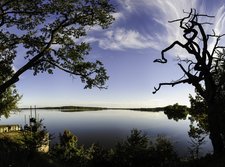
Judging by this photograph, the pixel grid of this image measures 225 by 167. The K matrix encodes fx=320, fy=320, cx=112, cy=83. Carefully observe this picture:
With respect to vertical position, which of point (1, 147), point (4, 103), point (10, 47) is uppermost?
point (10, 47)

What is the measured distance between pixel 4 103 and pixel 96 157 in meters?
35.8

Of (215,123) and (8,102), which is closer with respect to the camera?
(215,123)

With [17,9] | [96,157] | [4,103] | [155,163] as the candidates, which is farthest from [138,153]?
[4,103]

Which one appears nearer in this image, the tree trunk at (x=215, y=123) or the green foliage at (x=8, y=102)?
the tree trunk at (x=215, y=123)

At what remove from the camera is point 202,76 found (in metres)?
19.5

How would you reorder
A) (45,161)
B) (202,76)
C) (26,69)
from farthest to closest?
1. (45,161)
2. (26,69)
3. (202,76)

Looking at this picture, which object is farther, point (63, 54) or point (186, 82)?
point (63, 54)

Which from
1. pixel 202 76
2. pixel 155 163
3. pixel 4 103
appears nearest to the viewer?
pixel 202 76

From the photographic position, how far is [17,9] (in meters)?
24.1

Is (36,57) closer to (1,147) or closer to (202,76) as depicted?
(1,147)

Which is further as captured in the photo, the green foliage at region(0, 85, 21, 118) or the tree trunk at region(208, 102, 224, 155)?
the green foliage at region(0, 85, 21, 118)

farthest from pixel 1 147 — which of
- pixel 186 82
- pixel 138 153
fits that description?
pixel 186 82

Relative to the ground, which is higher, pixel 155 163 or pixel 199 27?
pixel 199 27

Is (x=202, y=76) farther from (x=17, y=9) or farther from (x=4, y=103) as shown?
(x=4, y=103)
